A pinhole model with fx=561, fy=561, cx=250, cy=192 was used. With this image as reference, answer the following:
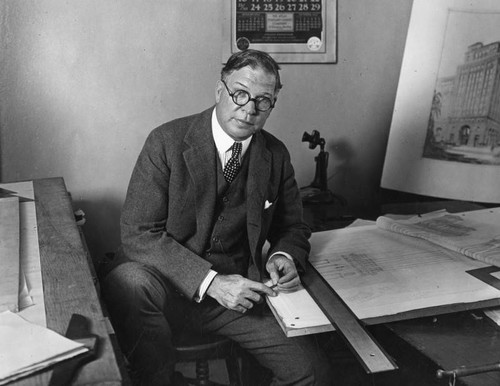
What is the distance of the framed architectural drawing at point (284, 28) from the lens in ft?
6.57

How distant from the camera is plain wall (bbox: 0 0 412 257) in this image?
187 centimetres

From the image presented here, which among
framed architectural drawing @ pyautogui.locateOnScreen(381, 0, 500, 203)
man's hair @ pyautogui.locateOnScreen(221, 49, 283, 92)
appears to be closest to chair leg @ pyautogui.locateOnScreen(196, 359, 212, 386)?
man's hair @ pyautogui.locateOnScreen(221, 49, 283, 92)

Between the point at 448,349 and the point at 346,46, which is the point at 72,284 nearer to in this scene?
the point at 448,349

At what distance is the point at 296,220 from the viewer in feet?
5.29

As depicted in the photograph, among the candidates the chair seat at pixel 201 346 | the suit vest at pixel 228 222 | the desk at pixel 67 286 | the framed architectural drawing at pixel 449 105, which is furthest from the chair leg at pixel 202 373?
the framed architectural drawing at pixel 449 105

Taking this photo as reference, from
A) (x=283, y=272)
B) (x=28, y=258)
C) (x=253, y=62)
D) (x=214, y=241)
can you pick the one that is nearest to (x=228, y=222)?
(x=214, y=241)

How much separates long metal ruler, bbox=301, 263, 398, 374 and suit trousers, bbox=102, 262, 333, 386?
0.58 ft

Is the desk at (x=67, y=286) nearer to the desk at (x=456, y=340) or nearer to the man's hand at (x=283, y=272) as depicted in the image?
the man's hand at (x=283, y=272)

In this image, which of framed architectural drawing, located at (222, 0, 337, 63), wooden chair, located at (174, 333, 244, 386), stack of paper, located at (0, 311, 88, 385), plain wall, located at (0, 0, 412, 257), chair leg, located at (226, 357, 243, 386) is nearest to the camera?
stack of paper, located at (0, 311, 88, 385)

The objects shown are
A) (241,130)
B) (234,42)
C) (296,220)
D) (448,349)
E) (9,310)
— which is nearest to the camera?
(9,310)

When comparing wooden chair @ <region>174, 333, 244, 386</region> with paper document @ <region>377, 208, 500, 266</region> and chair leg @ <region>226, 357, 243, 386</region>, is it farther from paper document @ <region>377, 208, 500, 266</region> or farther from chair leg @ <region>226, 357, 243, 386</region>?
paper document @ <region>377, 208, 500, 266</region>

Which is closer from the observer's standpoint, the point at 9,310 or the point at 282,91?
the point at 9,310

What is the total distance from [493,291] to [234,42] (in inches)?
49.1

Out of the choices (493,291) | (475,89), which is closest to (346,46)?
(475,89)
